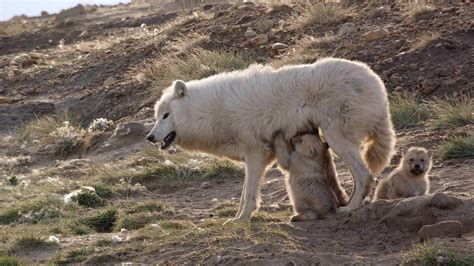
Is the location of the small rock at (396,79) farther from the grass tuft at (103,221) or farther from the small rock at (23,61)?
the small rock at (23,61)

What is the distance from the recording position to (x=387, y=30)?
49.9 ft

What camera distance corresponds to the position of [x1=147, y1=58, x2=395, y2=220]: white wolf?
859cm

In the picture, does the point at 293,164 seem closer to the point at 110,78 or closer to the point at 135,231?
the point at 135,231

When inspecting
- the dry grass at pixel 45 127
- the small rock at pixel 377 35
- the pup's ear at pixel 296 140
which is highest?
the pup's ear at pixel 296 140

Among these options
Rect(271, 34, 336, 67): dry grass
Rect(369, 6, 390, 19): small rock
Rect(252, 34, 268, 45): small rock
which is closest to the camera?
Rect(271, 34, 336, 67): dry grass

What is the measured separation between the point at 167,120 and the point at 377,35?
6.68 metres

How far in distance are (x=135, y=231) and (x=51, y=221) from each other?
4.69 feet

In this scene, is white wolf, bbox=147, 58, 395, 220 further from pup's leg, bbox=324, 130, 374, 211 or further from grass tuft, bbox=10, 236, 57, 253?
grass tuft, bbox=10, 236, 57, 253

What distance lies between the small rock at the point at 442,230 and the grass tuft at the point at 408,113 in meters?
5.25

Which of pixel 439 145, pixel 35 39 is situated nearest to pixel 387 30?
pixel 439 145

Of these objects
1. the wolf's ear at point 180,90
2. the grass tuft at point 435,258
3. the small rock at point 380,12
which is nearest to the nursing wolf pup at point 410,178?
the grass tuft at point 435,258

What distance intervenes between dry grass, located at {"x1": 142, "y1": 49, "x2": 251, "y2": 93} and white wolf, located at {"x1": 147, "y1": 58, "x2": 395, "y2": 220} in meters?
6.45

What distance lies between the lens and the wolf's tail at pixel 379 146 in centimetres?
870

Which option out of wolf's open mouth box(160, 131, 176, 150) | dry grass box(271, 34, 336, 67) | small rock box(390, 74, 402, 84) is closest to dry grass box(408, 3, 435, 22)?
dry grass box(271, 34, 336, 67)
